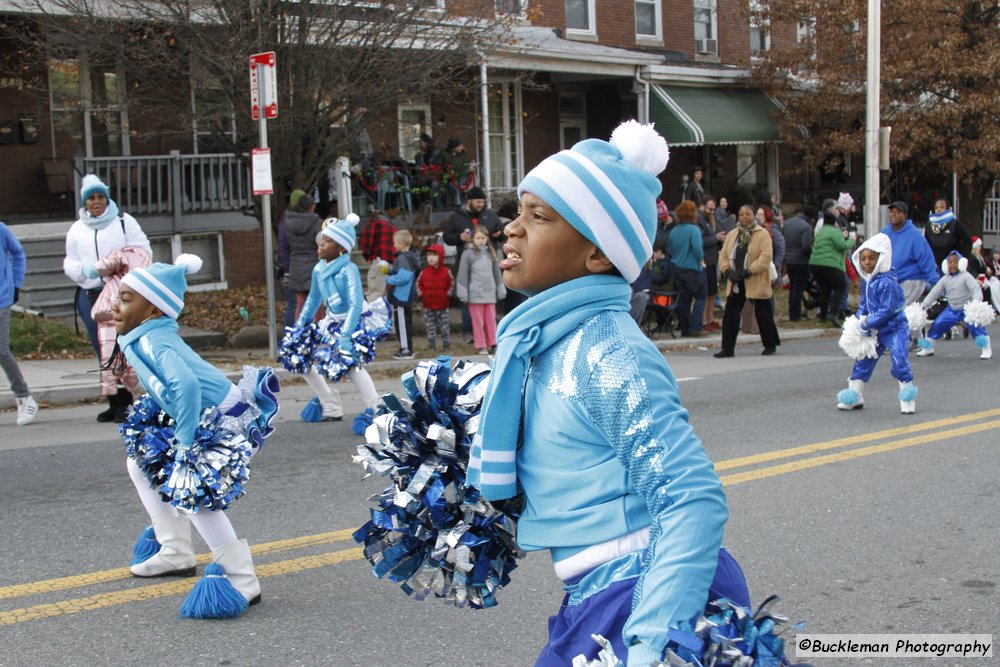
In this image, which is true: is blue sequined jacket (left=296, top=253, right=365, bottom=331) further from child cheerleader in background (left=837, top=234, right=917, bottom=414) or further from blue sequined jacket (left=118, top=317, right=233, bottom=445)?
child cheerleader in background (left=837, top=234, right=917, bottom=414)

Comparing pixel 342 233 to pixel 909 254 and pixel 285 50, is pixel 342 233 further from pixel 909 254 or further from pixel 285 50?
pixel 909 254

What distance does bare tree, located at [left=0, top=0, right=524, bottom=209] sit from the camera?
14680 millimetres

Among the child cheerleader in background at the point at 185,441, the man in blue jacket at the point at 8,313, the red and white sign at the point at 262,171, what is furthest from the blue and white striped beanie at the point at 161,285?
the red and white sign at the point at 262,171

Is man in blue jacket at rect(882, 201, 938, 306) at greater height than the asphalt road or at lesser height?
greater

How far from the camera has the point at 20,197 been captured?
58.4 feet

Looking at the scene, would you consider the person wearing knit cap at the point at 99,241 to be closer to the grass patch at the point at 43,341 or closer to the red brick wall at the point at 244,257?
the grass patch at the point at 43,341

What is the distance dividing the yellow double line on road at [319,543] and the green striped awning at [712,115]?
15.2 metres

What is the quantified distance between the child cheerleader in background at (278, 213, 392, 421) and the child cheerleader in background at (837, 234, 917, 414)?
3944mm

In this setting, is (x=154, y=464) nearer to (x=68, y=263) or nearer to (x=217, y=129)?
(x=68, y=263)

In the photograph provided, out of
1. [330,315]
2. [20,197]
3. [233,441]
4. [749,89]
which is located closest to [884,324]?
[330,315]

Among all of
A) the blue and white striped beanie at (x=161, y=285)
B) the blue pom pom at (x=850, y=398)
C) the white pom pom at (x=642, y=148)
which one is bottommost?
the blue pom pom at (x=850, y=398)

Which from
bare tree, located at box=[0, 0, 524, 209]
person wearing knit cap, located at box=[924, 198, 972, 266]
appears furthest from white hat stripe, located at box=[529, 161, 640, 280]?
person wearing knit cap, located at box=[924, 198, 972, 266]

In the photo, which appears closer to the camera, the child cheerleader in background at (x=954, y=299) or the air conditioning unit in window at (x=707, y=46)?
the child cheerleader in background at (x=954, y=299)

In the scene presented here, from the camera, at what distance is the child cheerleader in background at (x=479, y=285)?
14500mm
